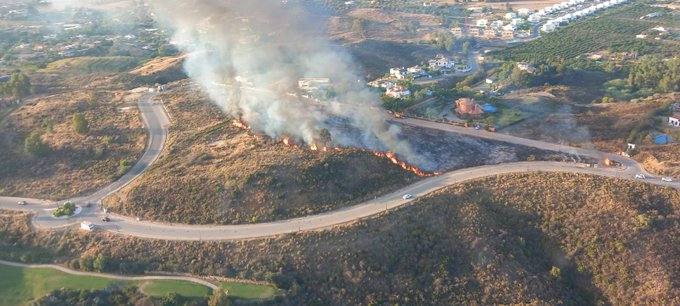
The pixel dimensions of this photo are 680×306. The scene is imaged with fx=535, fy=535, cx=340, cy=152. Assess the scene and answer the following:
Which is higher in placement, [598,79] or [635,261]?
[635,261]

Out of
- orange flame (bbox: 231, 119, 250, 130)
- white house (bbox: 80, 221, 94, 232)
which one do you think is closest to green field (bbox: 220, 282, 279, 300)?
white house (bbox: 80, 221, 94, 232)

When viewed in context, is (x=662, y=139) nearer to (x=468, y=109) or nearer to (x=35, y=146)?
(x=468, y=109)

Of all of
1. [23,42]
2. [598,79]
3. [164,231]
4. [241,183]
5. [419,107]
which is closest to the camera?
[164,231]

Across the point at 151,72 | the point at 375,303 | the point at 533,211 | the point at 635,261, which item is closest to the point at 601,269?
the point at 635,261

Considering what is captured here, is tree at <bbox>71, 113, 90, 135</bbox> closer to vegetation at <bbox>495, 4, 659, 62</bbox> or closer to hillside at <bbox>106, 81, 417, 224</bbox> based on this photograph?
hillside at <bbox>106, 81, 417, 224</bbox>

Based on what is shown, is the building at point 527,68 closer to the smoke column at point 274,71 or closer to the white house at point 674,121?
the smoke column at point 274,71

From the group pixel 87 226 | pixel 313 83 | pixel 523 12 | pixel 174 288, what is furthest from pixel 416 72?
pixel 523 12

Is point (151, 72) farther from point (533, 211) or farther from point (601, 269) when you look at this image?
point (601, 269)
